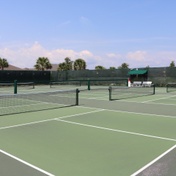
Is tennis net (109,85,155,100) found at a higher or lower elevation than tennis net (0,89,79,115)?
higher

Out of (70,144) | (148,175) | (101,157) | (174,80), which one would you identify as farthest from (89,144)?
(174,80)

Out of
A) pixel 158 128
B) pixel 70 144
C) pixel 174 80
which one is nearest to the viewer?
pixel 70 144

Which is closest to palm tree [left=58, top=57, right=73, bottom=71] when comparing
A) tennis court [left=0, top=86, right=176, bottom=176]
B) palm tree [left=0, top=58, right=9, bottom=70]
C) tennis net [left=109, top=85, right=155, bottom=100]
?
palm tree [left=0, top=58, right=9, bottom=70]

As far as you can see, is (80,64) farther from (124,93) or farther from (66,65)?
(124,93)

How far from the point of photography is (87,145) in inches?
231

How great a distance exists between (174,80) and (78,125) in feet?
79.1

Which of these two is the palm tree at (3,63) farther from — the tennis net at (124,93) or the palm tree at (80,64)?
the tennis net at (124,93)

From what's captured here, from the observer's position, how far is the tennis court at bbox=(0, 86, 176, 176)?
4418 millimetres

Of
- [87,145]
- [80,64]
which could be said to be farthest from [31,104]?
→ [80,64]

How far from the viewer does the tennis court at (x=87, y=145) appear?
442 centimetres

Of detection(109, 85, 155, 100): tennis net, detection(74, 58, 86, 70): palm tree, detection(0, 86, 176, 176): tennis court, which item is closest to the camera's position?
detection(0, 86, 176, 176): tennis court

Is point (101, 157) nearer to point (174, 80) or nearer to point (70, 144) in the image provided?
point (70, 144)

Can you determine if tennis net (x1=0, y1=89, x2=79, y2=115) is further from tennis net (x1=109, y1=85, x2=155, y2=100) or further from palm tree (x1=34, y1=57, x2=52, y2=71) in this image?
palm tree (x1=34, y1=57, x2=52, y2=71)

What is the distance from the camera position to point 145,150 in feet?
17.9
